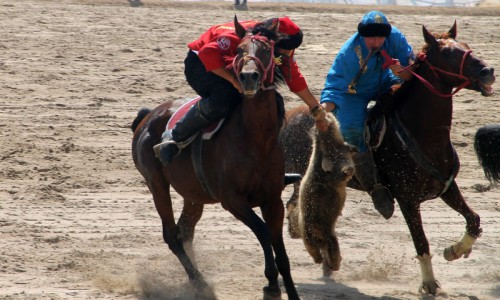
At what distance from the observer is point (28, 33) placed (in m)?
14.2

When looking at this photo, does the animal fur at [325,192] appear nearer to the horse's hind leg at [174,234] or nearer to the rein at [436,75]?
the rein at [436,75]

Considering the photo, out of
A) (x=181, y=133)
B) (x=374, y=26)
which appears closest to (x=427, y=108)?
(x=374, y=26)

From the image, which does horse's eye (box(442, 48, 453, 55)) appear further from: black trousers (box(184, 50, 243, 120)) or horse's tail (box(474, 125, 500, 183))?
black trousers (box(184, 50, 243, 120))

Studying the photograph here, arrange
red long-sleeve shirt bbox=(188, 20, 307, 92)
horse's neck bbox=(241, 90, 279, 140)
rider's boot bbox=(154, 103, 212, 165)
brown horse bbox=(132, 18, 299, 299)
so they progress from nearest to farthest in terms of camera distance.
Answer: brown horse bbox=(132, 18, 299, 299)
horse's neck bbox=(241, 90, 279, 140)
red long-sleeve shirt bbox=(188, 20, 307, 92)
rider's boot bbox=(154, 103, 212, 165)

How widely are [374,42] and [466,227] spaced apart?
158 centimetres

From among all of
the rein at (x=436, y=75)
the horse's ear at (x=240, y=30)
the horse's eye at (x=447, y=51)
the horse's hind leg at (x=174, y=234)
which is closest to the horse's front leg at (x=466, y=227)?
the rein at (x=436, y=75)

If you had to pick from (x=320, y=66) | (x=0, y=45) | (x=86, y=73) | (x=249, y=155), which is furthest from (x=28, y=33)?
(x=249, y=155)

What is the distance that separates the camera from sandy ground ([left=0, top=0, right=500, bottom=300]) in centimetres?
795

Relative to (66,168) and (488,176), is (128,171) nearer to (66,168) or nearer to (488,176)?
(66,168)

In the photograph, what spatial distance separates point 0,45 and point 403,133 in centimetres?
743

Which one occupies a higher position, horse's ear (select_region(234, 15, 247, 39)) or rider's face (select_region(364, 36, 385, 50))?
horse's ear (select_region(234, 15, 247, 39))

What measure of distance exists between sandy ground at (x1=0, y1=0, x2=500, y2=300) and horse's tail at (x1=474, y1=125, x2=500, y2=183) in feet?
2.68

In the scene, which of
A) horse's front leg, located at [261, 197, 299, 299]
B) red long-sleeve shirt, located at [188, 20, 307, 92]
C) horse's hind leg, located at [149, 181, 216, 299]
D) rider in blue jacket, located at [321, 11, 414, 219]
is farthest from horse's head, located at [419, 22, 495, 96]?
horse's hind leg, located at [149, 181, 216, 299]

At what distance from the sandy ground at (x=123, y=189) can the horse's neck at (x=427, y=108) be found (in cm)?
124
